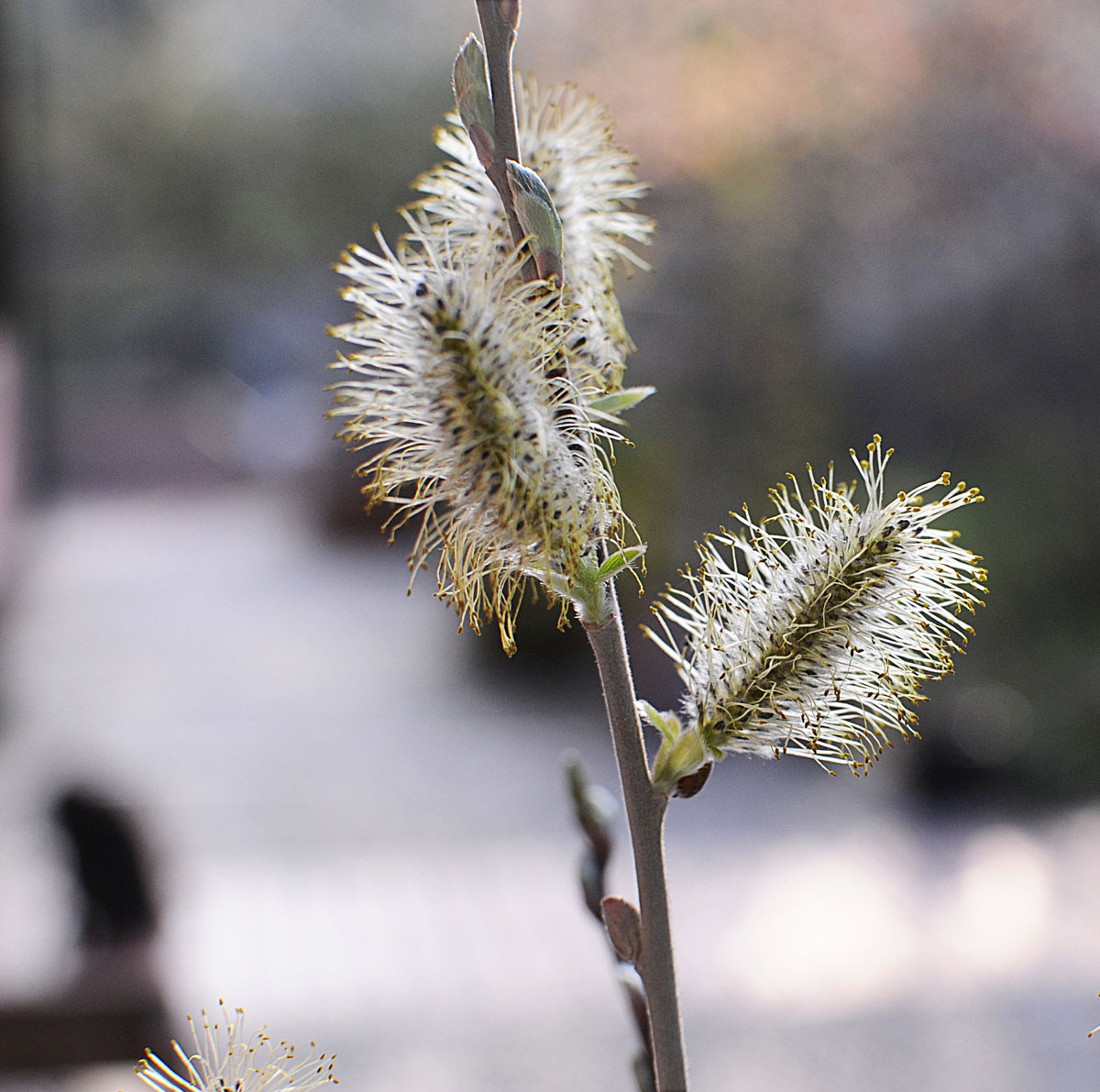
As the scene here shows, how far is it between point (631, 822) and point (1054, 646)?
3.59 meters

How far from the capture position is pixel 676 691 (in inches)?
151

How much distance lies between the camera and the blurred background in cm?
235

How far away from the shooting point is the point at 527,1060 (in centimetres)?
232

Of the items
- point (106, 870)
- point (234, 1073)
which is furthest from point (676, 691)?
point (234, 1073)

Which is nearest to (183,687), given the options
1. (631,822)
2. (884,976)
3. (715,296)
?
(715,296)

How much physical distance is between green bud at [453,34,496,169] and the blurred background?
1538 mm

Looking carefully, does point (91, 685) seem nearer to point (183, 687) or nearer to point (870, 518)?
point (183, 687)

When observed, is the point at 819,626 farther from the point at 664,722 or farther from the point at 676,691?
the point at 676,691

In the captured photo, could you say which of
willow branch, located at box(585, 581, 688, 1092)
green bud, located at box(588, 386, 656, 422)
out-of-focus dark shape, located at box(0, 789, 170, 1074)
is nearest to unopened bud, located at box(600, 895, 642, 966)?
willow branch, located at box(585, 581, 688, 1092)

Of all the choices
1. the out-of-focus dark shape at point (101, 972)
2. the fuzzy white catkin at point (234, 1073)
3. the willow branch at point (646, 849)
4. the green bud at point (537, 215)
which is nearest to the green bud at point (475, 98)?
the green bud at point (537, 215)

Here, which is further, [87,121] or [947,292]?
[87,121]

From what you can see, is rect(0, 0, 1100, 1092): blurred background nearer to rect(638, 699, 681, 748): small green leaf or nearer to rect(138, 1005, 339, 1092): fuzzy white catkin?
rect(138, 1005, 339, 1092): fuzzy white catkin

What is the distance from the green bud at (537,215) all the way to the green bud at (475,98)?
0.01 metres

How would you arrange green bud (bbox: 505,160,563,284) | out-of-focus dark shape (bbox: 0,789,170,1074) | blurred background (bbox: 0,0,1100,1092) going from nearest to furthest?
green bud (bbox: 505,160,563,284) < out-of-focus dark shape (bbox: 0,789,170,1074) < blurred background (bbox: 0,0,1100,1092)
